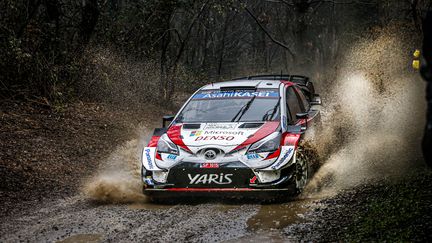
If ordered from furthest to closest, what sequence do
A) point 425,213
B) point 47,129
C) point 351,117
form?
1. point 351,117
2. point 47,129
3. point 425,213

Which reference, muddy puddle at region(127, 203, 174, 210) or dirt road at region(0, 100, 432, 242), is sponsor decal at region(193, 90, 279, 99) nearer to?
dirt road at region(0, 100, 432, 242)

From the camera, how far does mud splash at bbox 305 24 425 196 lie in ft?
31.7

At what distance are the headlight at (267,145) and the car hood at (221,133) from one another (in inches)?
3.0

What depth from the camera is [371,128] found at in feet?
Answer: 44.8

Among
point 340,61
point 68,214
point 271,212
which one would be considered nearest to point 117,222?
point 68,214

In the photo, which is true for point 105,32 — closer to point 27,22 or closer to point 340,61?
point 27,22

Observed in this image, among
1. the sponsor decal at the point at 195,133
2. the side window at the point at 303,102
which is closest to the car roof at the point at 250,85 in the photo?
the side window at the point at 303,102

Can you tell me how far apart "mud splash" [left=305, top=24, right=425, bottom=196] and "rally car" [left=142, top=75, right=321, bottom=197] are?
0.90 meters

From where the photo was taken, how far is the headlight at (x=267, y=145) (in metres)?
8.27

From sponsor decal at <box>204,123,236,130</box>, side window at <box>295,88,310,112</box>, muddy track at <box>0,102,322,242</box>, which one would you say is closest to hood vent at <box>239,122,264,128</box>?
sponsor decal at <box>204,123,236,130</box>

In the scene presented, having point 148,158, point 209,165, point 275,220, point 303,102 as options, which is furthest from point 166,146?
point 303,102

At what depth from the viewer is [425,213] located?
6.19m

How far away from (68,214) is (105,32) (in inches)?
509

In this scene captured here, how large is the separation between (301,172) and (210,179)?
1.41 meters
